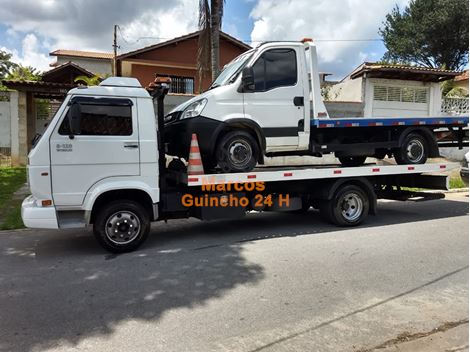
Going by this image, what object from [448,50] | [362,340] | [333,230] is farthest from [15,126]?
[448,50]

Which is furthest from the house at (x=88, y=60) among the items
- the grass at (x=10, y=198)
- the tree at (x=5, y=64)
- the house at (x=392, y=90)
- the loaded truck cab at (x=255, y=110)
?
the loaded truck cab at (x=255, y=110)

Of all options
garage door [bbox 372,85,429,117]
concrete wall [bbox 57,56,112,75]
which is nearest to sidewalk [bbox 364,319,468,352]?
garage door [bbox 372,85,429,117]

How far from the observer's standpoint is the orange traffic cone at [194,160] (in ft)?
22.5

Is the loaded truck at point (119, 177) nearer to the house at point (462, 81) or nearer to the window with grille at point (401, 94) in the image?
the window with grille at point (401, 94)

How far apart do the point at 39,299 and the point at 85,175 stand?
1978 mm

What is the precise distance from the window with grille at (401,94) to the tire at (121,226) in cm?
1530

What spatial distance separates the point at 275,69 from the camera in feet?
24.3

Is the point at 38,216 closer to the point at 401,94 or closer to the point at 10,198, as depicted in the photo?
the point at 10,198

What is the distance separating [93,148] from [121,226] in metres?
1.16

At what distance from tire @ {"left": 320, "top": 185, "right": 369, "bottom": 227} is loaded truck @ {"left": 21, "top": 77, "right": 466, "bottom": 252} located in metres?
0.75

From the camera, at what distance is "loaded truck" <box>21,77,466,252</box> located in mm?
6035

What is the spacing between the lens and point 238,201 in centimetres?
730

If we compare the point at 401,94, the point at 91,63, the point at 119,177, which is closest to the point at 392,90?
the point at 401,94

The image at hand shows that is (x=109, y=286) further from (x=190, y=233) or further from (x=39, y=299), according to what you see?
(x=190, y=233)
